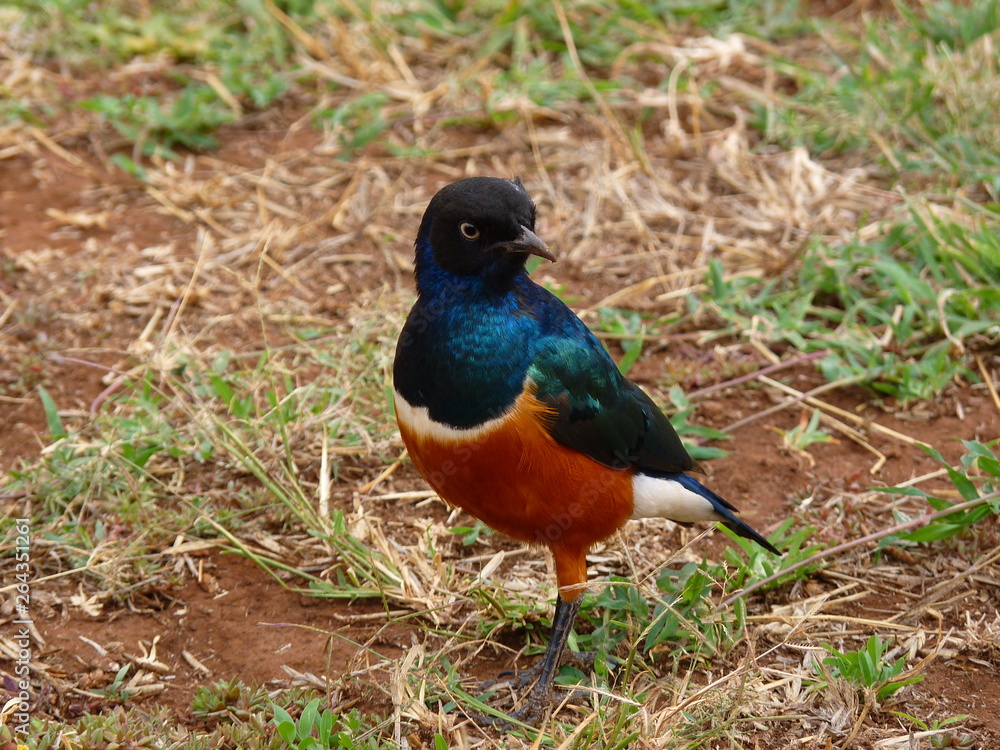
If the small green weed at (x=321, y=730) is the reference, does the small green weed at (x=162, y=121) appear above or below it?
above

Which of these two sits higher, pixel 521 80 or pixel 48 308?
pixel 521 80

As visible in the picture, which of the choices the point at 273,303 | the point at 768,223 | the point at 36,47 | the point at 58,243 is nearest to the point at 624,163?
the point at 768,223

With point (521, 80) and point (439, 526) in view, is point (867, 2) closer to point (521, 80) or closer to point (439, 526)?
point (521, 80)

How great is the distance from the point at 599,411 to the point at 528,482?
0.36 m

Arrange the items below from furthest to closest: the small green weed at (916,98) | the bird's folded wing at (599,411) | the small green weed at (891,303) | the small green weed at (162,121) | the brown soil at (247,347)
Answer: the small green weed at (162,121), the small green weed at (916,98), the small green weed at (891,303), the brown soil at (247,347), the bird's folded wing at (599,411)

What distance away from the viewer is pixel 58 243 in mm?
5508

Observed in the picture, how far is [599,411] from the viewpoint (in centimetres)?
337

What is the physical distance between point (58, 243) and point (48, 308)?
658 millimetres

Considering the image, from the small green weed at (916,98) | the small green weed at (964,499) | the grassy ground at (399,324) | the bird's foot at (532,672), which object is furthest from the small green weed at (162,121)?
the small green weed at (964,499)

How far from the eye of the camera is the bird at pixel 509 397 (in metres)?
3.18

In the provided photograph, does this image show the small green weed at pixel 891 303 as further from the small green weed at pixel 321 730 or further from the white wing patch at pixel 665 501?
the small green weed at pixel 321 730

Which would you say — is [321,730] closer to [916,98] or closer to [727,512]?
[727,512]

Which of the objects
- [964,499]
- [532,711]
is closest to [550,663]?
[532,711]

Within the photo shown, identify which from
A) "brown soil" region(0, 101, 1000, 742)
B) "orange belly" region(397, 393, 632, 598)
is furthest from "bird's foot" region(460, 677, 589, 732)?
"orange belly" region(397, 393, 632, 598)
